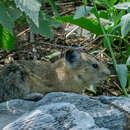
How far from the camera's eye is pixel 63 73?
5.77 metres

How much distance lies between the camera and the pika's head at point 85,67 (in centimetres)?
567

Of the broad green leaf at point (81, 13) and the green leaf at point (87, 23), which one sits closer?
the broad green leaf at point (81, 13)

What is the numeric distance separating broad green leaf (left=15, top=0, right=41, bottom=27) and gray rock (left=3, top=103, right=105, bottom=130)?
Answer: 81 centimetres

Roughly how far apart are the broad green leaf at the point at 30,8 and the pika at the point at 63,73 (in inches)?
87.3

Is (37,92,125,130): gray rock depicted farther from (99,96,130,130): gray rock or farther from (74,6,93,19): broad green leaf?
(74,6,93,19): broad green leaf

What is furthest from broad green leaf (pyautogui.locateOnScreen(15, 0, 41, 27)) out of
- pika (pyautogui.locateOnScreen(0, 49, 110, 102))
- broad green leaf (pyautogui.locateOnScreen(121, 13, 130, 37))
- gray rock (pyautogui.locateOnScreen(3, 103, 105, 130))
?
pika (pyautogui.locateOnScreen(0, 49, 110, 102))

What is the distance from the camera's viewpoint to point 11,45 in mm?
5379

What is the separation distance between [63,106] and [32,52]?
12.7ft

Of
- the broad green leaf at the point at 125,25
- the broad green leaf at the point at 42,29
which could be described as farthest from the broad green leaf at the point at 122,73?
the broad green leaf at the point at 42,29

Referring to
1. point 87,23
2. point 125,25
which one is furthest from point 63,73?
point 125,25

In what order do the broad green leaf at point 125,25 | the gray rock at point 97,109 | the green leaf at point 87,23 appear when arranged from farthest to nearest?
the green leaf at point 87,23
the broad green leaf at point 125,25
the gray rock at point 97,109

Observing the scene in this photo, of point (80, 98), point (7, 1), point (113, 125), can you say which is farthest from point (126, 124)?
point (7, 1)

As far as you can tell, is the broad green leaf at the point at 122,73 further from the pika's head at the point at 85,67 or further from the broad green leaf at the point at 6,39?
the broad green leaf at the point at 6,39

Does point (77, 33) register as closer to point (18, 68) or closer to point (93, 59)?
point (93, 59)
